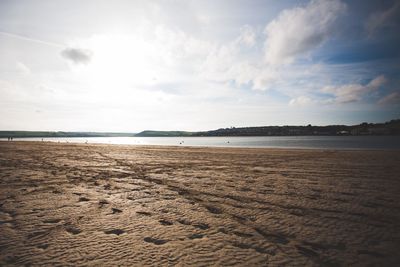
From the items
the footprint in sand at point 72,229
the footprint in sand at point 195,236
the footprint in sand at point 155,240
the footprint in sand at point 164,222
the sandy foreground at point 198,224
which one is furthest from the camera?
the footprint in sand at point 164,222

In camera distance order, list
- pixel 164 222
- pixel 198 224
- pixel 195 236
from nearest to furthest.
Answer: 1. pixel 195 236
2. pixel 198 224
3. pixel 164 222

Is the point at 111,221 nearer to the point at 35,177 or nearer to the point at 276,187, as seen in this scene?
the point at 276,187

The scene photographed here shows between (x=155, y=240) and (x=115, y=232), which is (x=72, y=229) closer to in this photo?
(x=115, y=232)

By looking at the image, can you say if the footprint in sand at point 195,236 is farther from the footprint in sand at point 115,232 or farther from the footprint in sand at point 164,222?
the footprint in sand at point 115,232

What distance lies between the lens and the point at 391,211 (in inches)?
247

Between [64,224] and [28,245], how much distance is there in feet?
3.54

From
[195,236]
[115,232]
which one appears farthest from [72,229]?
[195,236]

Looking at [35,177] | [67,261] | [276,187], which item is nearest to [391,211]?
[276,187]

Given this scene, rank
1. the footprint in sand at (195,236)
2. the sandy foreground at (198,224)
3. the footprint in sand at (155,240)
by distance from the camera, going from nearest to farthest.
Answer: the sandy foreground at (198,224) < the footprint in sand at (155,240) < the footprint in sand at (195,236)

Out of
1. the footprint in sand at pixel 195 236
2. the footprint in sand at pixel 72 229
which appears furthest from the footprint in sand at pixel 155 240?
the footprint in sand at pixel 72 229

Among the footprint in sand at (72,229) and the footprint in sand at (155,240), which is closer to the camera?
the footprint in sand at (155,240)

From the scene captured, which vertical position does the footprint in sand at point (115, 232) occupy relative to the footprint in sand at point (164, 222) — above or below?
above

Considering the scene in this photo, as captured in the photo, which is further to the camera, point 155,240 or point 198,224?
point 198,224

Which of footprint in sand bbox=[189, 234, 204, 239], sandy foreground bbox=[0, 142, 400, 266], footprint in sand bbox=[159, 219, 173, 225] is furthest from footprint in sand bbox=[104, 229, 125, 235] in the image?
footprint in sand bbox=[189, 234, 204, 239]
